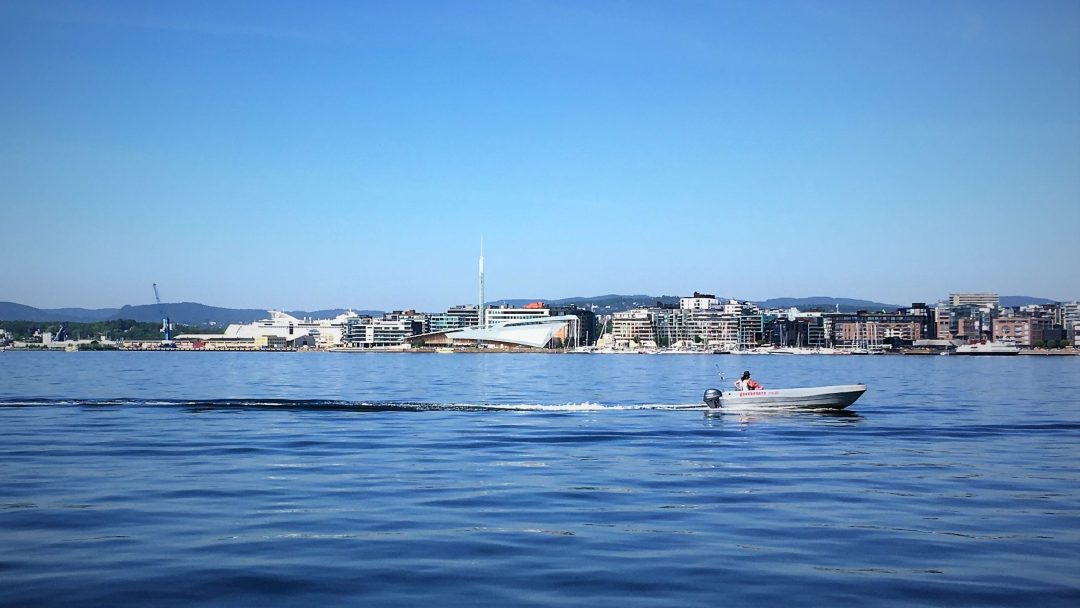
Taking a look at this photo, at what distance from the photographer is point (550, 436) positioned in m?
30.9

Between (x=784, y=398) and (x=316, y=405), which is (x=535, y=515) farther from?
(x=316, y=405)

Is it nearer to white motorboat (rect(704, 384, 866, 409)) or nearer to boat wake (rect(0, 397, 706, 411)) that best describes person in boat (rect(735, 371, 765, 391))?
white motorboat (rect(704, 384, 866, 409))

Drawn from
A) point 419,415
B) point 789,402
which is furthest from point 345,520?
point 789,402

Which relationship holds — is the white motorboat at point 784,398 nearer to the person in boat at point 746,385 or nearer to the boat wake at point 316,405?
the person in boat at point 746,385

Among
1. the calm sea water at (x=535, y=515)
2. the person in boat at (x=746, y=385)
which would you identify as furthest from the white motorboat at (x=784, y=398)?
the calm sea water at (x=535, y=515)

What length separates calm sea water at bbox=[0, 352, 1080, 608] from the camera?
11961 millimetres

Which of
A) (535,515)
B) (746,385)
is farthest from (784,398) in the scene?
(535,515)

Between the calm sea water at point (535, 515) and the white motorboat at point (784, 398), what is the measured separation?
6086 mm

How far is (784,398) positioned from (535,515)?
2614 cm

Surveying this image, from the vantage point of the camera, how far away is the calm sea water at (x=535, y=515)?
11961 millimetres

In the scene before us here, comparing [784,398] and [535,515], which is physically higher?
[784,398]

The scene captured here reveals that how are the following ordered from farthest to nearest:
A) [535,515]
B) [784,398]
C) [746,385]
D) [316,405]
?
[316,405] → [746,385] → [784,398] → [535,515]

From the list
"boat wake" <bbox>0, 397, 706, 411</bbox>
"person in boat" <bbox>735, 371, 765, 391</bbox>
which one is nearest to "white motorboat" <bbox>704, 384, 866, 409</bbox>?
"person in boat" <bbox>735, 371, 765, 391</bbox>

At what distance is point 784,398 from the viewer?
40906 millimetres
